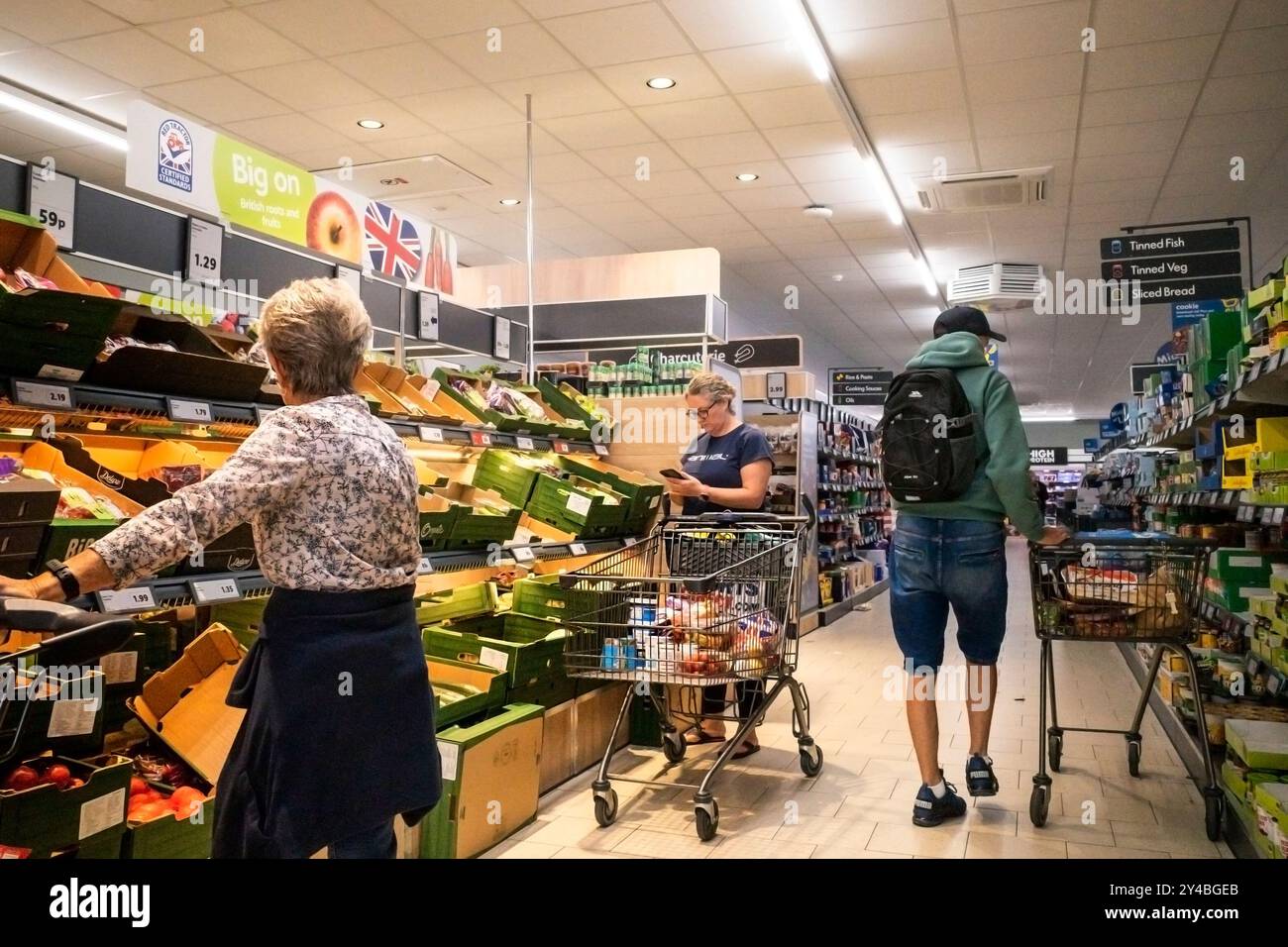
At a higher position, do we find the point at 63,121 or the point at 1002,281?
the point at 63,121

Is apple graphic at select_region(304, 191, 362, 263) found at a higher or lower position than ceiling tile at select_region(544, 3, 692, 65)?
lower

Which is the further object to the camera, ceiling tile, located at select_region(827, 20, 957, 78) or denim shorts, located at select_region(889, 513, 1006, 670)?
ceiling tile, located at select_region(827, 20, 957, 78)

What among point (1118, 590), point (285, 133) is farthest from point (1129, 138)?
point (285, 133)

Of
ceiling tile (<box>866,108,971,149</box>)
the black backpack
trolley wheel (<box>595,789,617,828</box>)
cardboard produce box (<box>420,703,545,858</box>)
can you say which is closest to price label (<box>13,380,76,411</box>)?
cardboard produce box (<box>420,703,545,858</box>)

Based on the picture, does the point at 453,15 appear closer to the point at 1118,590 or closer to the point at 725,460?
the point at 725,460

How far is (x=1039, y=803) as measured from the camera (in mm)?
3475

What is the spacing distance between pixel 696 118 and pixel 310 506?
627 centimetres

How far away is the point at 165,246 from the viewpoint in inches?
131

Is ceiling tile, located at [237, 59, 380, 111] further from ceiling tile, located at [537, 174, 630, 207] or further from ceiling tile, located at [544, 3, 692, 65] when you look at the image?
ceiling tile, located at [537, 174, 630, 207]

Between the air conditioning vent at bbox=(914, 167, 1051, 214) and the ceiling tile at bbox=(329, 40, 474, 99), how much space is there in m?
4.27

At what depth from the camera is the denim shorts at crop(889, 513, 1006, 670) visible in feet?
11.5

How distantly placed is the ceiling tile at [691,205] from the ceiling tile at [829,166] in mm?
918
